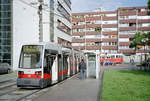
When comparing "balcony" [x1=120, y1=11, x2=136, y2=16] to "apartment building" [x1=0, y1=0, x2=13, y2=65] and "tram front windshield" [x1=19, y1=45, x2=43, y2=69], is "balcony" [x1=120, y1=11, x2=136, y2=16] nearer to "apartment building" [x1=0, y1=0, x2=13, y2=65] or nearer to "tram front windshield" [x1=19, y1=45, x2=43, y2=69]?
"apartment building" [x1=0, y1=0, x2=13, y2=65]

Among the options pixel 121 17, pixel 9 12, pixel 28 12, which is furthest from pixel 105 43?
pixel 9 12

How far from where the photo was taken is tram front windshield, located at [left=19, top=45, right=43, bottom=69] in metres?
13.3

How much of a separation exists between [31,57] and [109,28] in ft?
220

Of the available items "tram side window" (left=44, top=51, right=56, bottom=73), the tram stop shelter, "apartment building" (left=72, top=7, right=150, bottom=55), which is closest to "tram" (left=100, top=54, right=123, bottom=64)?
"apartment building" (left=72, top=7, right=150, bottom=55)

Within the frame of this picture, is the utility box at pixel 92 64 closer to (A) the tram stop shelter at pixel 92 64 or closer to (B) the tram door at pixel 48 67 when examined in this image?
(A) the tram stop shelter at pixel 92 64

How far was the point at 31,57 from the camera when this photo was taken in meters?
13.4

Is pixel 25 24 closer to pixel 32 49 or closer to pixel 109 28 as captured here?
pixel 32 49

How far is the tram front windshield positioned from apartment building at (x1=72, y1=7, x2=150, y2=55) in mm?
60920

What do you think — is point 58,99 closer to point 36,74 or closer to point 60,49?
point 36,74

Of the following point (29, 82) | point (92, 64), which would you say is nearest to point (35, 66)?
point (29, 82)

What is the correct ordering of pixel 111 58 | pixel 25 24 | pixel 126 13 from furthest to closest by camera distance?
pixel 126 13 < pixel 111 58 < pixel 25 24

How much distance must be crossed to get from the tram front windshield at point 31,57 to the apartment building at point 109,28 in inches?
2398

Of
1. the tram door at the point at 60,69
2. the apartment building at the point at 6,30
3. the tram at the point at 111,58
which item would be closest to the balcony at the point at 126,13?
the tram at the point at 111,58

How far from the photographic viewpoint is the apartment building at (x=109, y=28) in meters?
74.2
